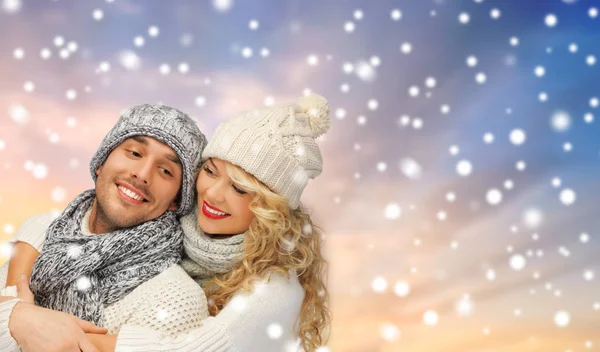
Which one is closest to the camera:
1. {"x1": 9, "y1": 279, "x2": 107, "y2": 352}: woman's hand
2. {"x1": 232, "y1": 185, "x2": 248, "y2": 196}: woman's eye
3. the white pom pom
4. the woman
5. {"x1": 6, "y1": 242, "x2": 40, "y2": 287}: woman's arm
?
{"x1": 9, "y1": 279, "x2": 107, "y2": 352}: woman's hand

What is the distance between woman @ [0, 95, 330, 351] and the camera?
2730mm

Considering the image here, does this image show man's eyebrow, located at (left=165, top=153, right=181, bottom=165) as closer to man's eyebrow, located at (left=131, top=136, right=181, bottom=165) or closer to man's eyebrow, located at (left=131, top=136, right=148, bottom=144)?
man's eyebrow, located at (left=131, top=136, right=181, bottom=165)

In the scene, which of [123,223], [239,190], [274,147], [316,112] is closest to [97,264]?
[123,223]

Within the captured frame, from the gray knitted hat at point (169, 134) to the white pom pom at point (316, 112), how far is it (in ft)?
1.79

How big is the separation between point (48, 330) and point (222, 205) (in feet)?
2.90

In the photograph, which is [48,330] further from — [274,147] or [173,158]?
[274,147]

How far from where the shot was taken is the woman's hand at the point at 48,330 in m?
2.36

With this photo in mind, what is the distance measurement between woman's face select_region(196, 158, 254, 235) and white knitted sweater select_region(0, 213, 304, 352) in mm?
271

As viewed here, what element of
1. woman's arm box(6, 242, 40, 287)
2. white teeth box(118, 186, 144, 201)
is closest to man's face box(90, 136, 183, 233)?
white teeth box(118, 186, 144, 201)

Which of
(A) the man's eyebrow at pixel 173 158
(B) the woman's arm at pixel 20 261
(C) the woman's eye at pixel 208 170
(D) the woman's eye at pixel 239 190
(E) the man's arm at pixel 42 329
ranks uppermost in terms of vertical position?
(C) the woman's eye at pixel 208 170

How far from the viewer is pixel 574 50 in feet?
13.9

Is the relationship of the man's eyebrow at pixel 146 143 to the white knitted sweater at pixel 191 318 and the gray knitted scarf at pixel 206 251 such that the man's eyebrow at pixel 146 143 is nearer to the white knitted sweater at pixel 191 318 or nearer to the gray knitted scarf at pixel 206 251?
the gray knitted scarf at pixel 206 251

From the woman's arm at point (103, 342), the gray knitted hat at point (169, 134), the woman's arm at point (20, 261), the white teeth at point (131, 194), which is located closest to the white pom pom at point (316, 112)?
the gray knitted hat at point (169, 134)

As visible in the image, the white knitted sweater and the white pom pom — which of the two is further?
the white pom pom
